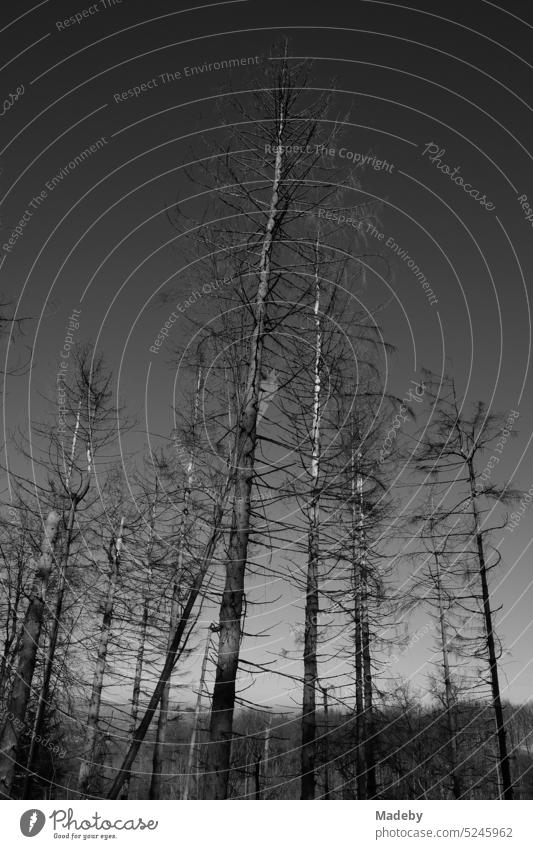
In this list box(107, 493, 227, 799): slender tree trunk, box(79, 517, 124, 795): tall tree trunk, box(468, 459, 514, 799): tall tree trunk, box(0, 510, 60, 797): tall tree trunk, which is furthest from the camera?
box(79, 517, 124, 795): tall tree trunk

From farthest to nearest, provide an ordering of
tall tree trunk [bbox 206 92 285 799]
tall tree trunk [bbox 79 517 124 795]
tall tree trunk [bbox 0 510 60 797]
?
tall tree trunk [bbox 79 517 124 795] → tall tree trunk [bbox 0 510 60 797] → tall tree trunk [bbox 206 92 285 799]

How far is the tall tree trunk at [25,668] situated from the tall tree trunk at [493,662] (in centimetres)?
904

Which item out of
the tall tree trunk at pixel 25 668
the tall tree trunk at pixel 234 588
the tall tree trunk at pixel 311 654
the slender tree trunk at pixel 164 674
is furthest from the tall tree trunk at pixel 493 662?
the slender tree trunk at pixel 164 674

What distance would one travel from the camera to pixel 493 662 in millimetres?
12008

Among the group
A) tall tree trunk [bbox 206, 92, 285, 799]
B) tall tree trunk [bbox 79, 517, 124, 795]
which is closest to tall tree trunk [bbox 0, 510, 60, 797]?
tall tree trunk [bbox 206, 92, 285, 799]

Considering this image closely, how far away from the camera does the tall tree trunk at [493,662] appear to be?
1083 centimetres

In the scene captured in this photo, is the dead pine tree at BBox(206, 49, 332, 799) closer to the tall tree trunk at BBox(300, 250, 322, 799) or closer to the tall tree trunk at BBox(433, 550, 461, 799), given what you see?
the tall tree trunk at BBox(300, 250, 322, 799)

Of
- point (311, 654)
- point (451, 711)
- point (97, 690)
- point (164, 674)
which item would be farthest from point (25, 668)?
point (451, 711)

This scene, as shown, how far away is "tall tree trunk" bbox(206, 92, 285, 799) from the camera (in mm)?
4891

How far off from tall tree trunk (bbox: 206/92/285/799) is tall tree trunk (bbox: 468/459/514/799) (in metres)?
8.30

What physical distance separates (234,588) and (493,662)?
30.8 ft

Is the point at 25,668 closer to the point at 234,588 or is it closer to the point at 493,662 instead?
the point at 234,588

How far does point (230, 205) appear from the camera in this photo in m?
7.18
